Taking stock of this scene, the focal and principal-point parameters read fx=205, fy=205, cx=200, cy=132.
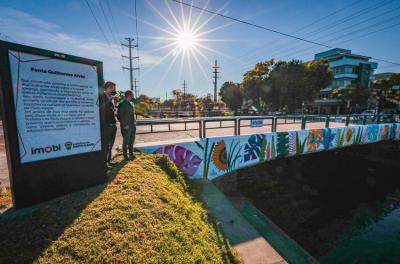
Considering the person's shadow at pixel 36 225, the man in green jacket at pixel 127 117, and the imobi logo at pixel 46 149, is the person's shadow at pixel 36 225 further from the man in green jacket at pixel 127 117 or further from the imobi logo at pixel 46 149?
the man in green jacket at pixel 127 117

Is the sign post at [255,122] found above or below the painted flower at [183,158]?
above

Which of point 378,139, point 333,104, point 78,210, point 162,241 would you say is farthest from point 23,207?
point 333,104

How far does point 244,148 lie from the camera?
323 inches

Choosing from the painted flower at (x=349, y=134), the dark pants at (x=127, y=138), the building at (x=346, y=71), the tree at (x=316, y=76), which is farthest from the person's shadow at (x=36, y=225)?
the building at (x=346, y=71)

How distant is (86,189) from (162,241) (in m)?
1.91

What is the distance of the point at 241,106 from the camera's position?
52.2 meters

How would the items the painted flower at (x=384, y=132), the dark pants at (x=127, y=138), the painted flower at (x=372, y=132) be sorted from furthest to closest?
the painted flower at (x=384, y=132), the painted flower at (x=372, y=132), the dark pants at (x=127, y=138)

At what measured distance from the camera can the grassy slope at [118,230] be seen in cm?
249

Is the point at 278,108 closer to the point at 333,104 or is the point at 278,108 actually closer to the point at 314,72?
the point at 314,72

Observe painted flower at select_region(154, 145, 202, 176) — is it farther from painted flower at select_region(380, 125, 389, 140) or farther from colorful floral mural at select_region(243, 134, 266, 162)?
painted flower at select_region(380, 125, 389, 140)

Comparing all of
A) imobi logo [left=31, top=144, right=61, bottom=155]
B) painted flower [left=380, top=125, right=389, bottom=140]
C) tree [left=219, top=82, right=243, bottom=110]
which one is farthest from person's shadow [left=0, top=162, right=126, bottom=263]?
tree [left=219, top=82, right=243, bottom=110]

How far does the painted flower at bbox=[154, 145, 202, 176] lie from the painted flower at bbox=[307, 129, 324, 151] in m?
6.75

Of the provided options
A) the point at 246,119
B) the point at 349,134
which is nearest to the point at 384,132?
the point at 349,134

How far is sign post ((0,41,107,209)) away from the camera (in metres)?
3.01
